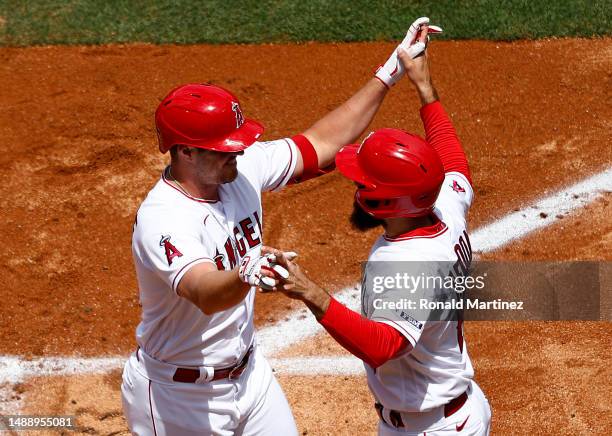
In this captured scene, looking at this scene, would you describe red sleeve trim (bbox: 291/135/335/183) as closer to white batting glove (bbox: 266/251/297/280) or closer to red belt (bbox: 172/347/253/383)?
red belt (bbox: 172/347/253/383)

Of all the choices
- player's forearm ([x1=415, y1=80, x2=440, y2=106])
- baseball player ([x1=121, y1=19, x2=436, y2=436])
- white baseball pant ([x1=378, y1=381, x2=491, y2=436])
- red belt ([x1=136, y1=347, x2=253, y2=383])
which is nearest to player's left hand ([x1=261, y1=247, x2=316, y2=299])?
baseball player ([x1=121, y1=19, x2=436, y2=436])

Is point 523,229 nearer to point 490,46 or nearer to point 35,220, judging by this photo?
point 490,46

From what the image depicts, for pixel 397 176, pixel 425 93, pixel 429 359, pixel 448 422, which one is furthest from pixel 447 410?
pixel 425 93

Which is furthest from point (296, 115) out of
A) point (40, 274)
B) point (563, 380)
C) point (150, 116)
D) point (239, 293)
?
point (239, 293)

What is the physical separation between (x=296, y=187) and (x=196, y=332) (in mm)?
3336

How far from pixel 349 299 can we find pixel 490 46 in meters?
3.45

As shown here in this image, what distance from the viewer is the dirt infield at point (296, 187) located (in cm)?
590

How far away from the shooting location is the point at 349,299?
655 cm

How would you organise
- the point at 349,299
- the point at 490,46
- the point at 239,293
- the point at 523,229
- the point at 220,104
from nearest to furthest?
the point at 239,293 → the point at 220,104 → the point at 349,299 → the point at 523,229 → the point at 490,46

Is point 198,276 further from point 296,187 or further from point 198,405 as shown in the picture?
point 296,187

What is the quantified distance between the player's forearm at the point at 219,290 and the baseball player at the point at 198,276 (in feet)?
0.07

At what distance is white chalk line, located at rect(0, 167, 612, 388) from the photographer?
608 cm

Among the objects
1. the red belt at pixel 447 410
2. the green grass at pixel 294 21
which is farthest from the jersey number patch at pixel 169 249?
the green grass at pixel 294 21

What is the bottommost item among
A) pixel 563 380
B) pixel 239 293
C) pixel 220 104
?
pixel 563 380
